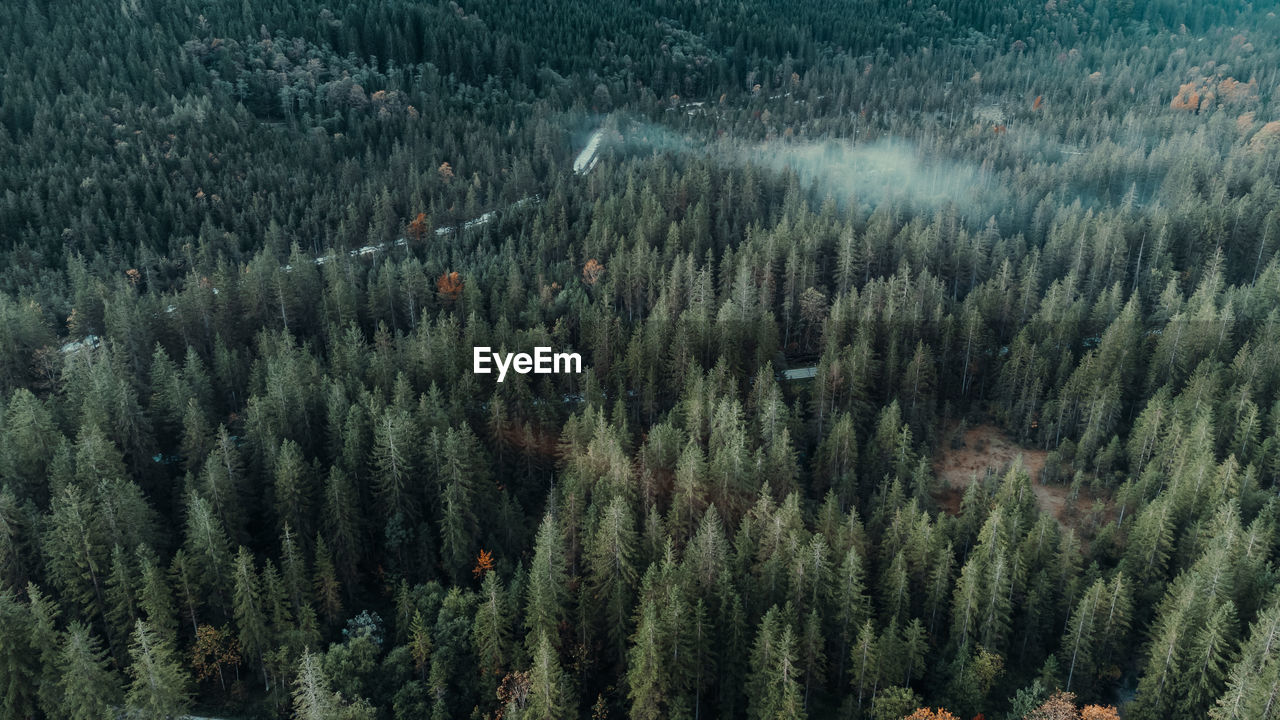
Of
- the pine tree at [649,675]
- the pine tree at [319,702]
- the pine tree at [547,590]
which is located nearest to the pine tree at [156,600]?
the pine tree at [319,702]

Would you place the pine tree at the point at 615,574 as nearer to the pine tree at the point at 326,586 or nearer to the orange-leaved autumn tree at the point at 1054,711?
the pine tree at the point at 326,586

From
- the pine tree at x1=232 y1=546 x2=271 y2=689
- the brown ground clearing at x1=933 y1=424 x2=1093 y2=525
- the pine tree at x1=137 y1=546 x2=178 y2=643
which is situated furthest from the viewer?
the brown ground clearing at x1=933 y1=424 x2=1093 y2=525

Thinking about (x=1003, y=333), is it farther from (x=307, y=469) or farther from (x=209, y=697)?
(x=209, y=697)

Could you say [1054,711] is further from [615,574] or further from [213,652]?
[213,652]

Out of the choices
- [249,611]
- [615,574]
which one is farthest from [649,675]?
[249,611]

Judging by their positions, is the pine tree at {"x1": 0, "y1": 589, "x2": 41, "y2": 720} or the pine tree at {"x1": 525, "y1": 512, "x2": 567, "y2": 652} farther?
the pine tree at {"x1": 525, "y1": 512, "x2": 567, "y2": 652}

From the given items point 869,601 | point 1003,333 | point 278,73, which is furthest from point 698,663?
point 278,73

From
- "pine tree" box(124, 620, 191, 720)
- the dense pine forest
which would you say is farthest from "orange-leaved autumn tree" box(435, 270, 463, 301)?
"pine tree" box(124, 620, 191, 720)
